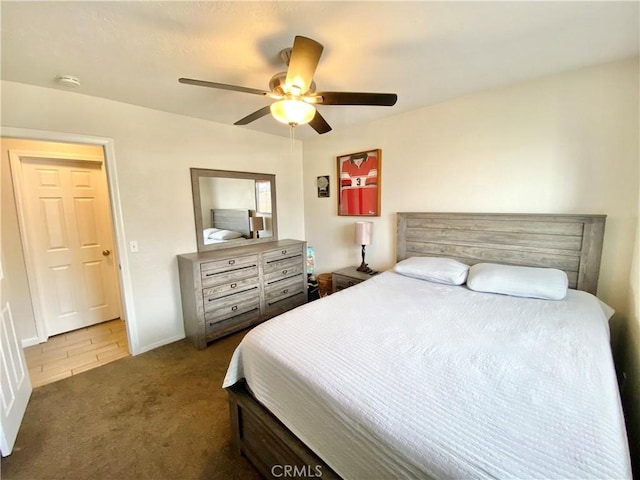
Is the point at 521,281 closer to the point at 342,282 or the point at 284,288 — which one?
the point at 342,282

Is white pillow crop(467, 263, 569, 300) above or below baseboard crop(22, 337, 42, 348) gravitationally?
above

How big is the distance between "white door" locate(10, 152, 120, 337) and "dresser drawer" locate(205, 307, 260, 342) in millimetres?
1719

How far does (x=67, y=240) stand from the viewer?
10.1 feet

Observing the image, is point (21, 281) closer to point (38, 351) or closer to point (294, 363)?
point (38, 351)

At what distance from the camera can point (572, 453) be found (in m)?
0.76

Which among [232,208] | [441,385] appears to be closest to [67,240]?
[232,208]

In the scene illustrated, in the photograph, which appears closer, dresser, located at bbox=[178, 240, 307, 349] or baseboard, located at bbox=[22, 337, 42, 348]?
dresser, located at bbox=[178, 240, 307, 349]

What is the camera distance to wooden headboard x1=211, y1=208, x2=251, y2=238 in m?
3.10

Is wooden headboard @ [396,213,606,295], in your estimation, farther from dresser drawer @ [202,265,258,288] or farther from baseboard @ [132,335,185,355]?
baseboard @ [132,335,185,355]

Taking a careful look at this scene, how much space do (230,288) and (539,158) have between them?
9.86 ft

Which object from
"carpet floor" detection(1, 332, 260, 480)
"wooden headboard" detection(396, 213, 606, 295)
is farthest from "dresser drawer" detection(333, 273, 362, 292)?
"carpet floor" detection(1, 332, 260, 480)

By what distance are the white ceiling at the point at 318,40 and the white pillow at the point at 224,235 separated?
1.46m

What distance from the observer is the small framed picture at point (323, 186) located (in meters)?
3.64

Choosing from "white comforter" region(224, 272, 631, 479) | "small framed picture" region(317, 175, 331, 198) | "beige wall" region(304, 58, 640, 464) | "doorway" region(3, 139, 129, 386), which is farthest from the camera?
"small framed picture" region(317, 175, 331, 198)
